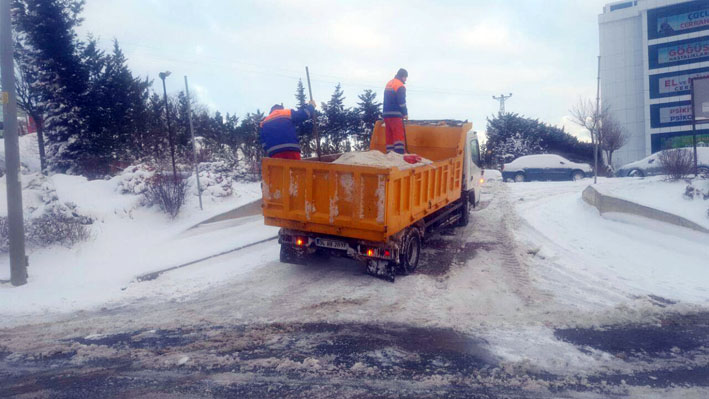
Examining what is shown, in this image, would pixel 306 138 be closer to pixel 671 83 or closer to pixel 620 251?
pixel 620 251

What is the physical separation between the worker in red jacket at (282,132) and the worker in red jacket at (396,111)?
220cm

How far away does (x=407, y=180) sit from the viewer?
8.00 metres

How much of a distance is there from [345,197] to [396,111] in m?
3.63

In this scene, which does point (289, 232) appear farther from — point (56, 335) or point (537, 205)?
point (537, 205)

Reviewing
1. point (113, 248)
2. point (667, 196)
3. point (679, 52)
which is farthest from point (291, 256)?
point (679, 52)

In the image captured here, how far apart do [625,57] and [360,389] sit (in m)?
59.0

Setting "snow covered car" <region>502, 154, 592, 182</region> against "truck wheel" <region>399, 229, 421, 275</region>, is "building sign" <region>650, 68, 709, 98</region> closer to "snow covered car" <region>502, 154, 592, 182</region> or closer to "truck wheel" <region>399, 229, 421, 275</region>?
"snow covered car" <region>502, 154, 592, 182</region>

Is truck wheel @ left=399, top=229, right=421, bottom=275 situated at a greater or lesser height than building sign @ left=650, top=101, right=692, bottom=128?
lesser

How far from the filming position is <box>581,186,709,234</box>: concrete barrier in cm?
1071

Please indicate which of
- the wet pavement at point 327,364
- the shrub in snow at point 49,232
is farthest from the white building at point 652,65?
the shrub in snow at point 49,232

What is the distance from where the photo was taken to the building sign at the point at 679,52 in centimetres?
4806

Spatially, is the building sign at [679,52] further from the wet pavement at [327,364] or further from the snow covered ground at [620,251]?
the wet pavement at [327,364]

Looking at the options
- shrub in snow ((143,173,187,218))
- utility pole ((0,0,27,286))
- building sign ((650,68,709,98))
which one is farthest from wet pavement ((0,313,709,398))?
Result: building sign ((650,68,709,98))

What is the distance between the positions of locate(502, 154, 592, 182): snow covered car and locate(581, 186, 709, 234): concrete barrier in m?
14.1
